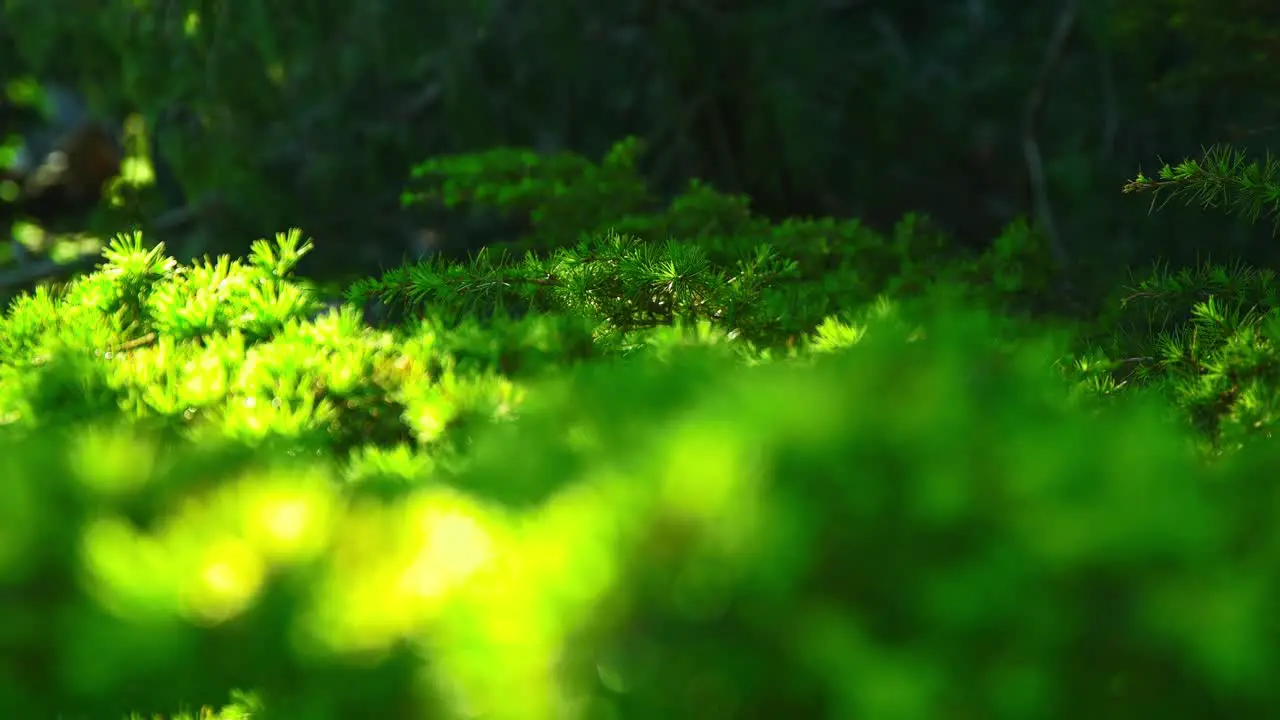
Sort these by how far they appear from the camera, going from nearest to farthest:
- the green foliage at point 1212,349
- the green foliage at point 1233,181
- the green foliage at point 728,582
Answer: the green foliage at point 728,582 < the green foliage at point 1212,349 < the green foliage at point 1233,181

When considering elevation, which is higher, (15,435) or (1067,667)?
(15,435)

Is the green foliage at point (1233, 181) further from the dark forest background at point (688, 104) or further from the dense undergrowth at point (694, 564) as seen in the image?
the dark forest background at point (688, 104)

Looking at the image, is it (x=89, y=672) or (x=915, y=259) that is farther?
(x=915, y=259)

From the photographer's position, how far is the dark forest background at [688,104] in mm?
4473

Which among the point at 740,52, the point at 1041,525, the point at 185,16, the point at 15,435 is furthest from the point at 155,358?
the point at 740,52

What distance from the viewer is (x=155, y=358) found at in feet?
4.58

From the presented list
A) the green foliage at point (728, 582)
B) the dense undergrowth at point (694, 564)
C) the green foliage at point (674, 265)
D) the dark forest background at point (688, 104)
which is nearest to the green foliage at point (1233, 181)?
the green foliage at point (674, 265)

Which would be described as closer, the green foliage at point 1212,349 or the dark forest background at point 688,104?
the green foliage at point 1212,349

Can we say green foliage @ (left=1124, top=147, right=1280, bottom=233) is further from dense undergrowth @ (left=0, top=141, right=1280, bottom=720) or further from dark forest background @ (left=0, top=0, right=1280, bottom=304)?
dark forest background @ (left=0, top=0, right=1280, bottom=304)

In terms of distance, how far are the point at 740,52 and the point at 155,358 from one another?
4162 millimetres

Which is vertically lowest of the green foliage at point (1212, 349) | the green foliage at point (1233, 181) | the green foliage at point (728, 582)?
the green foliage at point (728, 582)

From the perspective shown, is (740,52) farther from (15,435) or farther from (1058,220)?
(15,435)

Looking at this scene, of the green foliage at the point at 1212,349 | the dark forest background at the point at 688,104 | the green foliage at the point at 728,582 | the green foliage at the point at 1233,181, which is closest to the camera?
the green foliage at the point at 728,582

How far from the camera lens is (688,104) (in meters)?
5.27
